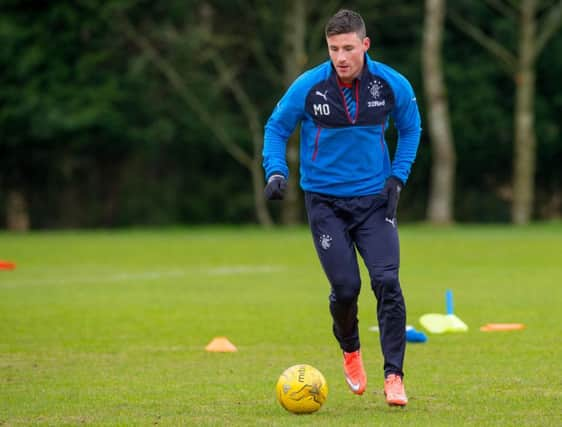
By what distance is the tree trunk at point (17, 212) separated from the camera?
127 feet

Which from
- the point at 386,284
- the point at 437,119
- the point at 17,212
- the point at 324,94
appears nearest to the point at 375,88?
the point at 324,94

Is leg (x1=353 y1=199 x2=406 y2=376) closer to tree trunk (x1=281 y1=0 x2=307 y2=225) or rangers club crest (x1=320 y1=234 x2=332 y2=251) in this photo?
rangers club crest (x1=320 y1=234 x2=332 y2=251)

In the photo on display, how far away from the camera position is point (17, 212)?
128ft

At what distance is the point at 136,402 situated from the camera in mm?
8047

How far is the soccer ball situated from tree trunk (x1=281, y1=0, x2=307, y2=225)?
29165 millimetres

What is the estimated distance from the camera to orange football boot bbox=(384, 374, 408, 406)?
7609mm

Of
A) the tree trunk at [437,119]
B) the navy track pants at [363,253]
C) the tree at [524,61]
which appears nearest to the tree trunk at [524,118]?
the tree at [524,61]

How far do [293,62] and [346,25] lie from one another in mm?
30276

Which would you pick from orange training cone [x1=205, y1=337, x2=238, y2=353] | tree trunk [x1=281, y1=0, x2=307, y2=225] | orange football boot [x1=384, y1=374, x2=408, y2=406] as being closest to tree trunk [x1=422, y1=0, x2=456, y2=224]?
tree trunk [x1=281, y1=0, x2=307, y2=225]

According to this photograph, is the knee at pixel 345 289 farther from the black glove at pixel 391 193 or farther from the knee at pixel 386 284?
the black glove at pixel 391 193

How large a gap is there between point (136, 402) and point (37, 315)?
6366 millimetres

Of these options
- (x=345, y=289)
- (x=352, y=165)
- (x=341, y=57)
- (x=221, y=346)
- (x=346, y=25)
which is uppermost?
(x=346, y=25)

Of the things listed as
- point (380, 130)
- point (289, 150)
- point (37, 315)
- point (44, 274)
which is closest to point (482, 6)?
point (289, 150)

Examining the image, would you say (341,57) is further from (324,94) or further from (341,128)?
(341,128)
